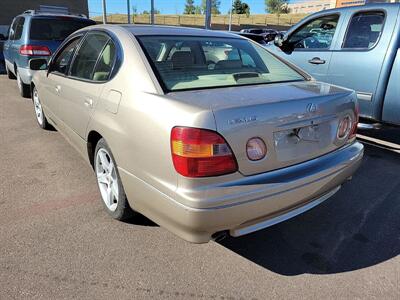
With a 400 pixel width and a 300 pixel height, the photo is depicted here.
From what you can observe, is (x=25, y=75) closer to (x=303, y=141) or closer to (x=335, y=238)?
(x=303, y=141)

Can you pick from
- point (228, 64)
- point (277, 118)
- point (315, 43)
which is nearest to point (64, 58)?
point (228, 64)

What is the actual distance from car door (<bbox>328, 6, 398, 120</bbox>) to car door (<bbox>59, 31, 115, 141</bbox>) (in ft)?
10.8

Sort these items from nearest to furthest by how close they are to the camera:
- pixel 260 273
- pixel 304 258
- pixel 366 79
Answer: pixel 260 273 < pixel 304 258 < pixel 366 79

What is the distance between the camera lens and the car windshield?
2.72 metres

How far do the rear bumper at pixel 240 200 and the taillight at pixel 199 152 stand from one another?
0.11 m

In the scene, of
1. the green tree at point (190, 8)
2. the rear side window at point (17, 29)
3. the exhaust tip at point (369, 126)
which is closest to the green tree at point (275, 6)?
the green tree at point (190, 8)

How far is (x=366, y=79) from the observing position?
472 cm

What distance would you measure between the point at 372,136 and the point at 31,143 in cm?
500

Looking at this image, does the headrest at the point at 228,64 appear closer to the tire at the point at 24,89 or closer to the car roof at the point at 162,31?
the car roof at the point at 162,31

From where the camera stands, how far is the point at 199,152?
2.10 meters

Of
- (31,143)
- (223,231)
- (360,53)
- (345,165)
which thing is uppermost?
(360,53)

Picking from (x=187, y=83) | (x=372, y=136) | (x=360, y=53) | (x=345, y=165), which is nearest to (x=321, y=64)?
(x=360, y=53)

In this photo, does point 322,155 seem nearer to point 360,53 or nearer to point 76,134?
point 76,134

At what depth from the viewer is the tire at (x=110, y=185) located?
284cm
